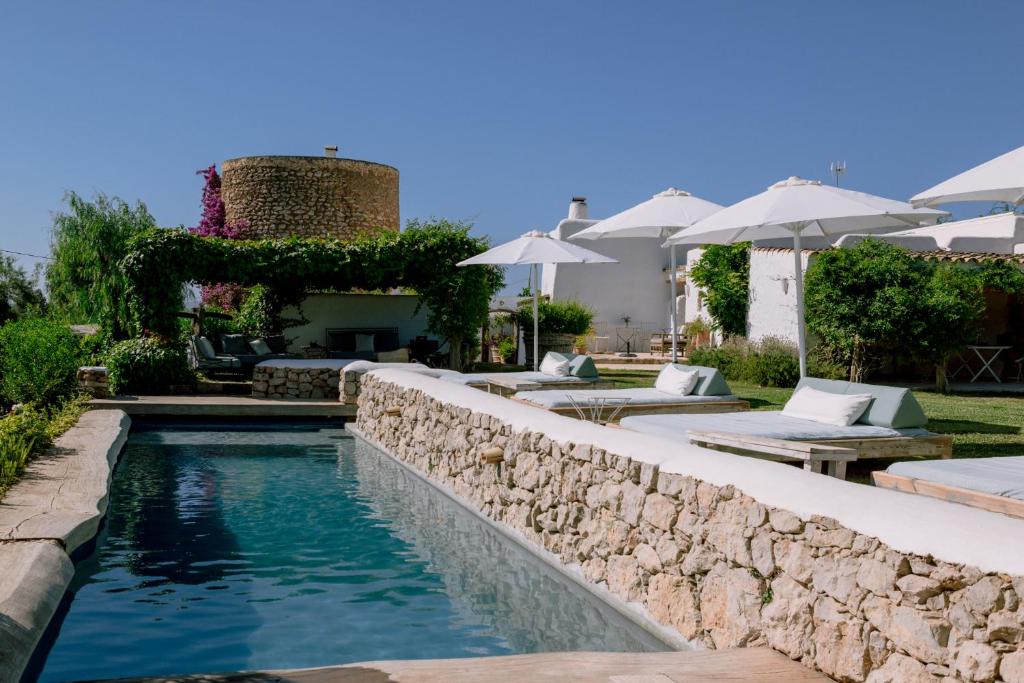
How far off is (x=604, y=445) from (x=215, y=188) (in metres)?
33.3

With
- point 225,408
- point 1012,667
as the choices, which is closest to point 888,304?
point 225,408

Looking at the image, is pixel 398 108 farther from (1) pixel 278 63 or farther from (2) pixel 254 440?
(2) pixel 254 440

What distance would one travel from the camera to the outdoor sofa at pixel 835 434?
21.4 ft

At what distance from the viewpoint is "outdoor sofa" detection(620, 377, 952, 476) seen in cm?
652

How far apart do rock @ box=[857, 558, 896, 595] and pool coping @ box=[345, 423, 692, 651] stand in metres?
1.25

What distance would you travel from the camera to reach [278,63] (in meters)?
20.1

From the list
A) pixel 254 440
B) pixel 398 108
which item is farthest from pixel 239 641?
pixel 398 108

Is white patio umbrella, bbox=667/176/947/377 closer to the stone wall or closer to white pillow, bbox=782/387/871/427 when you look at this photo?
white pillow, bbox=782/387/871/427

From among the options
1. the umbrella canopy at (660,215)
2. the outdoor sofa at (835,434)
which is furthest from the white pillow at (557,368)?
the outdoor sofa at (835,434)

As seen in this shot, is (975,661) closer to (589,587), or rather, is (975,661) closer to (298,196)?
(589,587)

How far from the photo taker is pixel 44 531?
576cm

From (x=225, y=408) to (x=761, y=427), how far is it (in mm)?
9280

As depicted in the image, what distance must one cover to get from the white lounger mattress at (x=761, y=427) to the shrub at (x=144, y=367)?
10388 millimetres

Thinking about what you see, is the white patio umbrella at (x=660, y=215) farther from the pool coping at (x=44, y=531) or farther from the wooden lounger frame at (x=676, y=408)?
the pool coping at (x=44, y=531)
